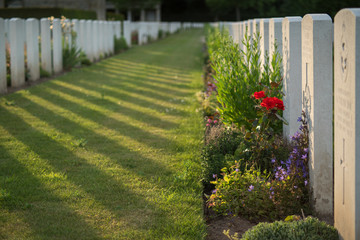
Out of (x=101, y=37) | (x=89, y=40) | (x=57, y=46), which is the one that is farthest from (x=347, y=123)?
(x=101, y=37)

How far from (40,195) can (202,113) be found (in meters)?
3.54

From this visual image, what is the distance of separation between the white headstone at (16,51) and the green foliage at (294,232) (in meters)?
7.46

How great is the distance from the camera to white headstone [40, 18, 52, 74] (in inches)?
420

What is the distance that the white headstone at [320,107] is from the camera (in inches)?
130

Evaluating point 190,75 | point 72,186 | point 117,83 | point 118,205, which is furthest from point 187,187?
point 190,75

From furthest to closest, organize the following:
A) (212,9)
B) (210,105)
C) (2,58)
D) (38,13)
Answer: (212,9) → (38,13) → (2,58) → (210,105)

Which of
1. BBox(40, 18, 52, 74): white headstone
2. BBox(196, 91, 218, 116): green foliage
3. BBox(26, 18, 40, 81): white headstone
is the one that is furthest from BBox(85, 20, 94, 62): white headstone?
BBox(196, 91, 218, 116): green foliage

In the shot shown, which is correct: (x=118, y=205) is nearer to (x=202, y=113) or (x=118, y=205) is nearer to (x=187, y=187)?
(x=187, y=187)

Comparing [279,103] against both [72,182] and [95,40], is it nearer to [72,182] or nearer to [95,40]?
[72,182]

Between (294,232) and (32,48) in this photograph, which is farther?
(32,48)

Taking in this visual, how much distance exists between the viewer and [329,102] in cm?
332

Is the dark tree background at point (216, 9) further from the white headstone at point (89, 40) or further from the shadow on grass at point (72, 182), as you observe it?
the shadow on grass at point (72, 182)

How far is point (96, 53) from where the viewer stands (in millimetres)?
14969

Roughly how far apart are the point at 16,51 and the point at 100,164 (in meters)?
5.27
